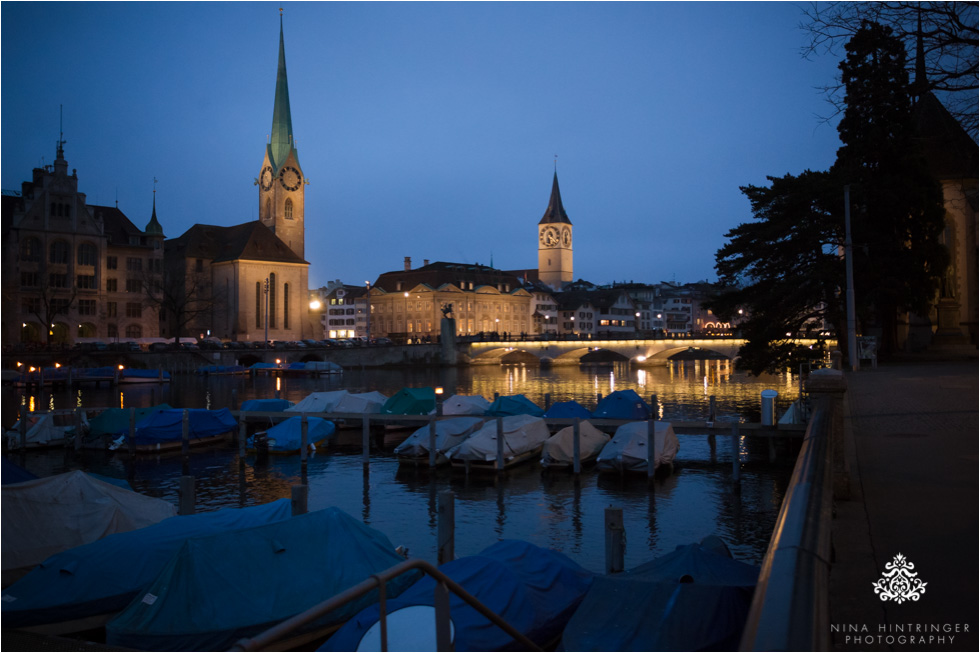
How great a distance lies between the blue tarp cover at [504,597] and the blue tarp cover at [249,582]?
3.46ft

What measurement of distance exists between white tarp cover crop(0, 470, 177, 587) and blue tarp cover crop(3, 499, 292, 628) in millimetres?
2129

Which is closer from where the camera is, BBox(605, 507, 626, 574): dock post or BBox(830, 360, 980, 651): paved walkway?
BBox(830, 360, 980, 651): paved walkway

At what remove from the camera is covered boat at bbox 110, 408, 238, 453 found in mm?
32562

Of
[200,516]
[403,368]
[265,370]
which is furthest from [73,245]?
[200,516]

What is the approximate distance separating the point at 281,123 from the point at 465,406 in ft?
323

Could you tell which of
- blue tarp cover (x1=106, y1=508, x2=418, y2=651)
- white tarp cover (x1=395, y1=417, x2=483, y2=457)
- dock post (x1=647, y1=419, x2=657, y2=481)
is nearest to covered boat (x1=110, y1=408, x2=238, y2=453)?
white tarp cover (x1=395, y1=417, x2=483, y2=457)

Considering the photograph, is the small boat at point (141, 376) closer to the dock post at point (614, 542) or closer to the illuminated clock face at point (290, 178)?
the illuminated clock face at point (290, 178)

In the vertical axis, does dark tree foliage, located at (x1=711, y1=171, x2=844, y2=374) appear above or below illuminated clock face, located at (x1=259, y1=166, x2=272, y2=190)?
below

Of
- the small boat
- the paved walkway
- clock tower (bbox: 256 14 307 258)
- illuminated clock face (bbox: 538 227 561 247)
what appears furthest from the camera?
illuminated clock face (bbox: 538 227 561 247)

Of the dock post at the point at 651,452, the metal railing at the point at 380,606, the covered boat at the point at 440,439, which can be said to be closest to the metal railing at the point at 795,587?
the metal railing at the point at 380,606

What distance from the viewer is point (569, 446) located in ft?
92.8

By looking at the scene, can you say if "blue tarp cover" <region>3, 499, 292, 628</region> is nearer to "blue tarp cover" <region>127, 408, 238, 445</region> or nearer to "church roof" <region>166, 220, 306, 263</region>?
"blue tarp cover" <region>127, 408, 238, 445</region>

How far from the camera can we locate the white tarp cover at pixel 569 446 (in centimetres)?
2797

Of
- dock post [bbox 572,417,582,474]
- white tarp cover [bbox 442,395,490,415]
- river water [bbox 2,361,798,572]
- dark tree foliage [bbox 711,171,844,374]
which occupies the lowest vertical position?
river water [bbox 2,361,798,572]
